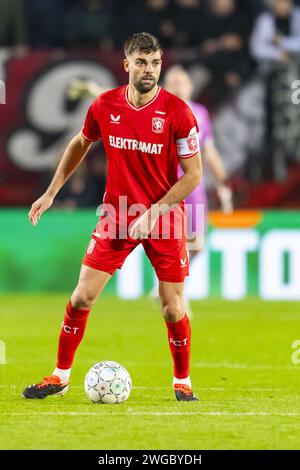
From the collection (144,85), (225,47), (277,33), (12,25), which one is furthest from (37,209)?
(12,25)

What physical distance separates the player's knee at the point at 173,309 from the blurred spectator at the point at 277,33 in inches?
312

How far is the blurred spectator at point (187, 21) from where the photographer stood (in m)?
16.2

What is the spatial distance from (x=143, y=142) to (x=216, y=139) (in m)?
7.38

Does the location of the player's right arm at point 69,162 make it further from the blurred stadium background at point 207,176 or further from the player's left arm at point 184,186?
the blurred stadium background at point 207,176

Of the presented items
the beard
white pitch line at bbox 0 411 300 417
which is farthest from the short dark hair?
white pitch line at bbox 0 411 300 417

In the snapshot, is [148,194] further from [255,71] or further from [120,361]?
[255,71]

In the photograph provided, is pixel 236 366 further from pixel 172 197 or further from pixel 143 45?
pixel 143 45

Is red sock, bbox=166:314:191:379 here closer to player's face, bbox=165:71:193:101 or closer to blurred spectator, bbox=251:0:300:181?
player's face, bbox=165:71:193:101

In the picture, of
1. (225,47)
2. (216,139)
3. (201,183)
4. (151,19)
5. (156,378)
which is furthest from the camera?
(151,19)

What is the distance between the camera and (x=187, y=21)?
16281 mm

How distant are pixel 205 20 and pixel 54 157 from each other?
2.66m

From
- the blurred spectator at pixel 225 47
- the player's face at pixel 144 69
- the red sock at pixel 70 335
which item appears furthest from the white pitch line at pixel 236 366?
the blurred spectator at pixel 225 47

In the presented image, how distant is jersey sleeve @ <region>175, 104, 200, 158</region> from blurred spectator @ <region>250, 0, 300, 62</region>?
25.7 feet

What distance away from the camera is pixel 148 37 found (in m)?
7.71
